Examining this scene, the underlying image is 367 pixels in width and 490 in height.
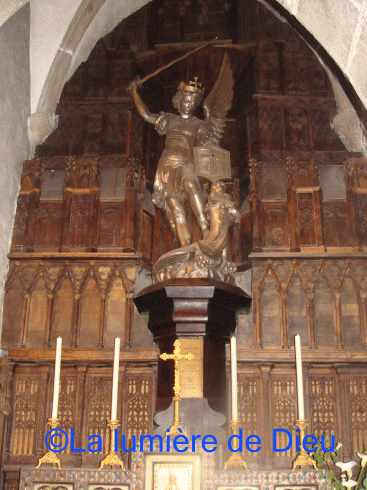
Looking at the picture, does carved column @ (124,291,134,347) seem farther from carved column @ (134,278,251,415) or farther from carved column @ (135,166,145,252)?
carved column @ (134,278,251,415)

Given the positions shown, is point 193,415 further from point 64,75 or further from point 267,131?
point 64,75

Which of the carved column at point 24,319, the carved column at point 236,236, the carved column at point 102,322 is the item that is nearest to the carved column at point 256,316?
the carved column at point 236,236

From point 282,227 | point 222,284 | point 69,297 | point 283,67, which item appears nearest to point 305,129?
point 283,67

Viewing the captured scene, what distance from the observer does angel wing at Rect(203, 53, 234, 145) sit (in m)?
7.31

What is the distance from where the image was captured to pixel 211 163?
22.1 feet

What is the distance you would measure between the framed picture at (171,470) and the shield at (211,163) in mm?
3620

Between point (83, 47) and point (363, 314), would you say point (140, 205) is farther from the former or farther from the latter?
point (363, 314)

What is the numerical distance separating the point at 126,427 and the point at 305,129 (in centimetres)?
463

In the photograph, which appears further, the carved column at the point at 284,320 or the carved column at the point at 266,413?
the carved column at the point at 284,320

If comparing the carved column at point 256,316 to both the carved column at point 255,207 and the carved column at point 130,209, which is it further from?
the carved column at point 130,209

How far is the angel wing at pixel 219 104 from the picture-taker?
7310 millimetres

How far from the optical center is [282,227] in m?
7.27

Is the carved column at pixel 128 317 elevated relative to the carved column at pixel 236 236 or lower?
lower

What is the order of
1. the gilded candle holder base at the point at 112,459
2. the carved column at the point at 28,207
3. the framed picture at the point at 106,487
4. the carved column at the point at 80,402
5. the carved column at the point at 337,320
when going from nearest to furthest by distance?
the framed picture at the point at 106,487, the gilded candle holder base at the point at 112,459, the carved column at the point at 80,402, the carved column at the point at 337,320, the carved column at the point at 28,207
